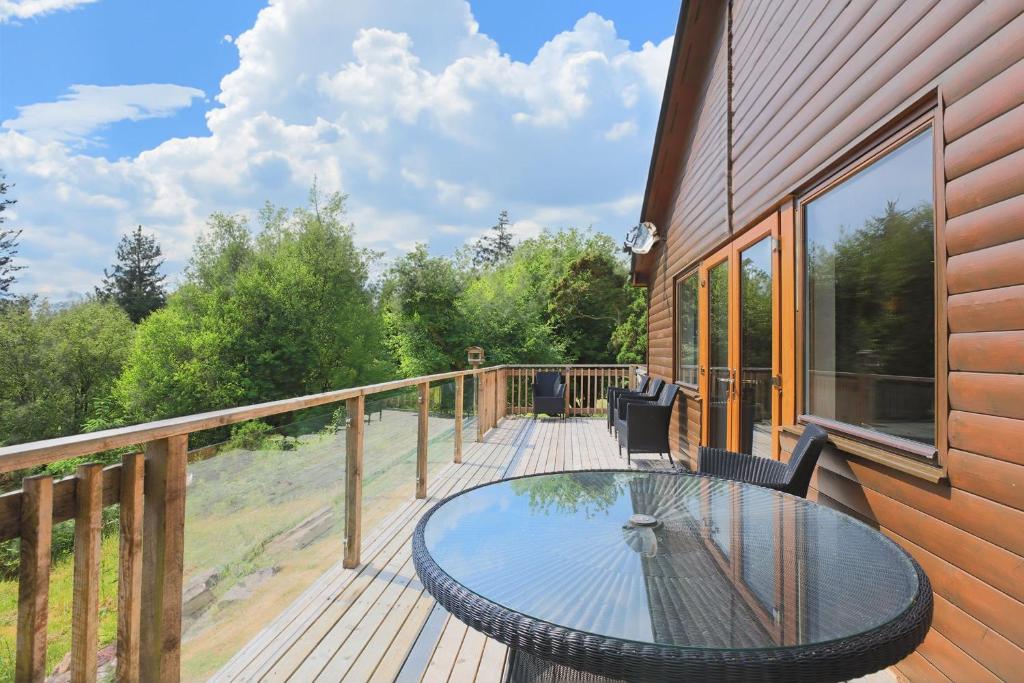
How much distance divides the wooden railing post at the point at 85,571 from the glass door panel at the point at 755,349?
3.48 meters

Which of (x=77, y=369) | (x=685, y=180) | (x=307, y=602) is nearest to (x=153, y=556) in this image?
(x=307, y=602)

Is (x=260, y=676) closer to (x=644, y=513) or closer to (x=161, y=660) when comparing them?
(x=161, y=660)

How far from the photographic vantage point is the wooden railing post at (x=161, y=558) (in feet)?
5.14

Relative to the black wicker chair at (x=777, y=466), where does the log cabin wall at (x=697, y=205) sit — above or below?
above

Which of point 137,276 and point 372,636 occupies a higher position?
point 137,276

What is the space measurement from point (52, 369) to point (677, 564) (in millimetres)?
27761

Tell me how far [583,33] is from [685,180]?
1426 cm

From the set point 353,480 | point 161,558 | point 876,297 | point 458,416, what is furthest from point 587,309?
point 161,558

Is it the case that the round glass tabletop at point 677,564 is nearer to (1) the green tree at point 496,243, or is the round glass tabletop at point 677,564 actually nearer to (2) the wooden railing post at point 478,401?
(2) the wooden railing post at point 478,401

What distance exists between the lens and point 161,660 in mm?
1577

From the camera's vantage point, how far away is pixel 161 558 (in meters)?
1.60

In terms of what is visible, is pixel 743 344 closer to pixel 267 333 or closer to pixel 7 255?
Answer: pixel 267 333

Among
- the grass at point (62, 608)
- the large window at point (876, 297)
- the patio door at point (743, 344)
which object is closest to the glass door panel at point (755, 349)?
the patio door at point (743, 344)

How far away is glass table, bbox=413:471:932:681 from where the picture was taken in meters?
0.90
